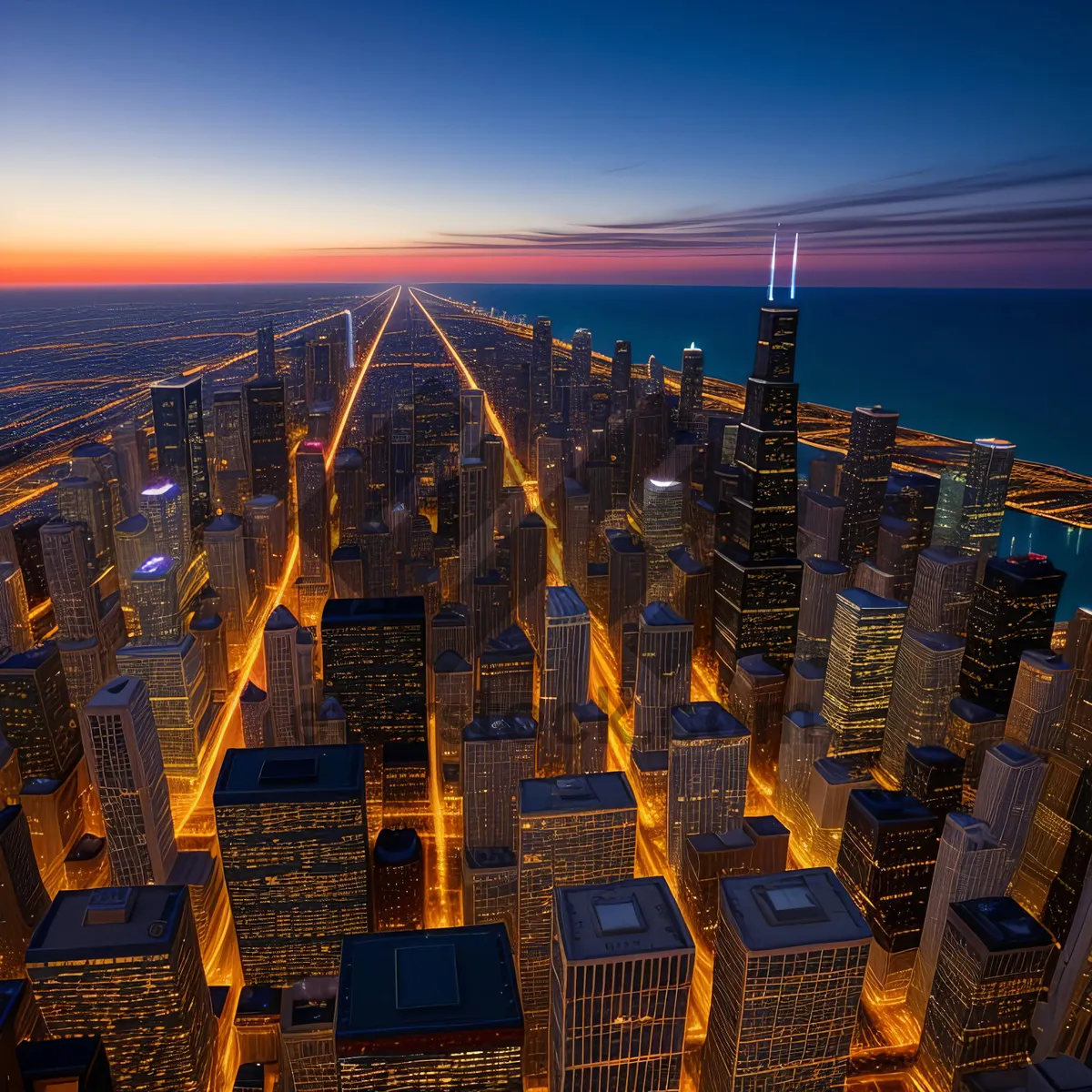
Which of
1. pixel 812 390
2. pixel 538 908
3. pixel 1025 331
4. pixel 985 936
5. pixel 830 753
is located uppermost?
pixel 1025 331

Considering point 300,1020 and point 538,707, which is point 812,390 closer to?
point 538,707

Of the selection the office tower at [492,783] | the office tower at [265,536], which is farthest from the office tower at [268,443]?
the office tower at [492,783]

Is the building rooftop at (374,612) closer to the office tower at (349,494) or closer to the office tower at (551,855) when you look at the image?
the office tower at (551,855)

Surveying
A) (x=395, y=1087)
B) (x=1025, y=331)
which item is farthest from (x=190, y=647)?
(x=1025, y=331)

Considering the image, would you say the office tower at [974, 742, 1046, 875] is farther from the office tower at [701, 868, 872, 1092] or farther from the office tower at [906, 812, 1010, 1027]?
the office tower at [701, 868, 872, 1092]

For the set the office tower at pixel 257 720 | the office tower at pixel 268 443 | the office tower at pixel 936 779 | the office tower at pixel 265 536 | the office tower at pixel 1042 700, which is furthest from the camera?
the office tower at pixel 268 443

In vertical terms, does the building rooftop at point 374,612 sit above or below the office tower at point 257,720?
above

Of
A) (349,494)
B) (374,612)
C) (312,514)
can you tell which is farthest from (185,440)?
(374,612)
